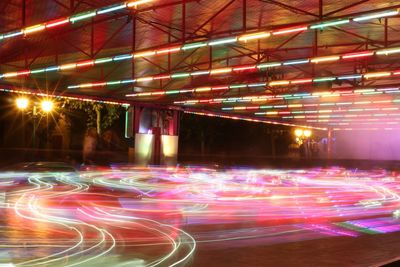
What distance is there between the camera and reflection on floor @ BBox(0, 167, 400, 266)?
29.3 feet

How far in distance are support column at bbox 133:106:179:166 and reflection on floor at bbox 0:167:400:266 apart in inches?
572

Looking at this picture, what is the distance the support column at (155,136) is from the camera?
Result: 3753cm

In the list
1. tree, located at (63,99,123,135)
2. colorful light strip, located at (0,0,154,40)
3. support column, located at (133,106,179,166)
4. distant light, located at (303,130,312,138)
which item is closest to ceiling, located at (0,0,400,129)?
colorful light strip, located at (0,0,154,40)

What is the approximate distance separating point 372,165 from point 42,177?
28197mm

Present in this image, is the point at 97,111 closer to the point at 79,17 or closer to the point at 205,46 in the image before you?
the point at 205,46

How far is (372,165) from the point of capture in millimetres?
42375

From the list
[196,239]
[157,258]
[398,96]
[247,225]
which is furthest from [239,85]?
[157,258]

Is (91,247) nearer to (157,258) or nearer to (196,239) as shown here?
(157,258)

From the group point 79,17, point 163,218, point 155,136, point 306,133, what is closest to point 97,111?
point 155,136

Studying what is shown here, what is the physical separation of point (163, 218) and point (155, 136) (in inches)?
1017

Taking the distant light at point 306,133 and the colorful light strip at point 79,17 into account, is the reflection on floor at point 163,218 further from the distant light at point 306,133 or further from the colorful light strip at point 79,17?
the distant light at point 306,133

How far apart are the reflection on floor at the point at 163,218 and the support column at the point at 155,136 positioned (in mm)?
14523

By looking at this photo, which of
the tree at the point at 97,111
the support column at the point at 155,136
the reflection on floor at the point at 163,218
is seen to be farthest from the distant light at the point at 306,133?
the reflection on floor at the point at 163,218

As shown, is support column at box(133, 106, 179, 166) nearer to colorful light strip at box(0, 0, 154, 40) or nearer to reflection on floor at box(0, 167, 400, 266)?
reflection on floor at box(0, 167, 400, 266)
